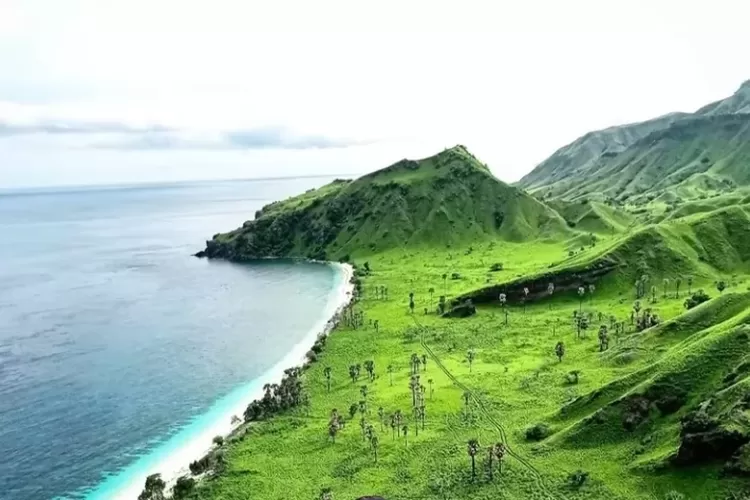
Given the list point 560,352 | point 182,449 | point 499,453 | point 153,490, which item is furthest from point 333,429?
point 560,352

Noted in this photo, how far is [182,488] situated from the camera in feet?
325

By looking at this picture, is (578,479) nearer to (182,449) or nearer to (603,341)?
(603,341)

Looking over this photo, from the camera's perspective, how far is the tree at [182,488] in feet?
322

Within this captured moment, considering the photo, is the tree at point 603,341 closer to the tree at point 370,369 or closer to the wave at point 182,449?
the tree at point 370,369

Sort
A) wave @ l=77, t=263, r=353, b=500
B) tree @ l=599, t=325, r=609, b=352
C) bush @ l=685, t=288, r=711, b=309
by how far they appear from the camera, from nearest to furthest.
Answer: wave @ l=77, t=263, r=353, b=500
tree @ l=599, t=325, r=609, b=352
bush @ l=685, t=288, r=711, b=309

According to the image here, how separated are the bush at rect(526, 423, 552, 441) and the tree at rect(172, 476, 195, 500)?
187ft

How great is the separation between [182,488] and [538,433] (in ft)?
196

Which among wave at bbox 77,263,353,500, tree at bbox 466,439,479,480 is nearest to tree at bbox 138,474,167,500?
wave at bbox 77,263,353,500

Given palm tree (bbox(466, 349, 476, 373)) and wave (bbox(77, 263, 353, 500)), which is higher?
palm tree (bbox(466, 349, 476, 373))

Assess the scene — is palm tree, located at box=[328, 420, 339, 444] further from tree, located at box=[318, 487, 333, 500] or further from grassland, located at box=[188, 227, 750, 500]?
tree, located at box=[318, 487, 333, 500]

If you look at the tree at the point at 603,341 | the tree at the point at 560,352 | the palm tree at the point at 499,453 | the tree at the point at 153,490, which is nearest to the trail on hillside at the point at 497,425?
the palm tree at the point at 499,453

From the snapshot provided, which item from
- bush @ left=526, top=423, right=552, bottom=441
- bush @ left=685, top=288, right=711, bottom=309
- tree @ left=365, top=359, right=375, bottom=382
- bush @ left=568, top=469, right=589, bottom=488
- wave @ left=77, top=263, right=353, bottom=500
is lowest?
wave @ left=77, top=263, right=353, bottom=500

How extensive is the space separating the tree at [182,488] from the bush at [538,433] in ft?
187

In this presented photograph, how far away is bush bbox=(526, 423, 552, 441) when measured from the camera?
106m
